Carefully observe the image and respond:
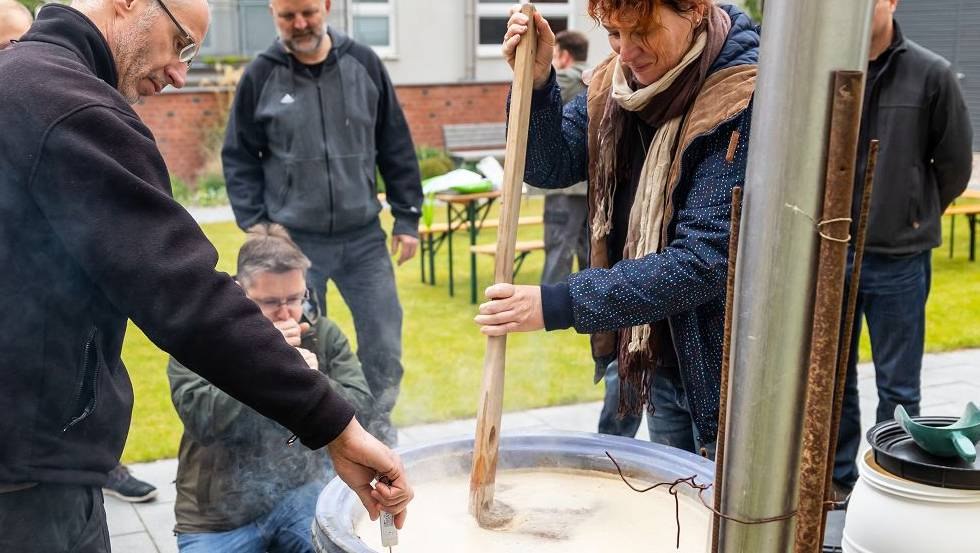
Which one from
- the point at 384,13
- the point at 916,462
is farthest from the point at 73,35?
the point at 384,13

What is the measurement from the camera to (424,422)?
17.3 ft

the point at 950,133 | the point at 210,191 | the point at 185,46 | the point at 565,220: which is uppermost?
the point at 185,46

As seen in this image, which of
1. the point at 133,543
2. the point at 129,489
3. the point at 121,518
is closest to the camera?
the point at 133,543

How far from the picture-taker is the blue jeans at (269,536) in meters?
3.03

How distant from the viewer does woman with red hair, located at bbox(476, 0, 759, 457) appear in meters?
2.19

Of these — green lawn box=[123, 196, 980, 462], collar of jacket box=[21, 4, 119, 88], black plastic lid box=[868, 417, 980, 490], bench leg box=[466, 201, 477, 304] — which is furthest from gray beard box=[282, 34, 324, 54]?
bench leg box=[466, 201, 477, 304]

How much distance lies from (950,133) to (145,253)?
3.35 metres

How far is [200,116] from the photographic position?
13.1 m

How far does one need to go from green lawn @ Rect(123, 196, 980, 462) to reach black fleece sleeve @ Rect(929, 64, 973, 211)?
2294 mm

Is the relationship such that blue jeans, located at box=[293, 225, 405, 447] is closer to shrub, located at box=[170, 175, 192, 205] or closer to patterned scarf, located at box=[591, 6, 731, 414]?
patterned scarf, located at box=[591, 6, 731, 414]

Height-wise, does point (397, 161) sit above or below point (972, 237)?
above

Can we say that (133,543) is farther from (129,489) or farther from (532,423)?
(532,423)

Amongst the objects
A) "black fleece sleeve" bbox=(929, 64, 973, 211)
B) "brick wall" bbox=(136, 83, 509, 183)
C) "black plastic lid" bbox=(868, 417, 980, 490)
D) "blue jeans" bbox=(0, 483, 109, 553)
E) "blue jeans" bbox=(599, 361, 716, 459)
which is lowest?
"brick wall" bbox=(136, 83, 509, 183)

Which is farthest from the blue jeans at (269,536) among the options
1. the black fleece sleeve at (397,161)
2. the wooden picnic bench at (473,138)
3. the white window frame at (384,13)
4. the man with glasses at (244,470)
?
the white window frame at (384,13)
